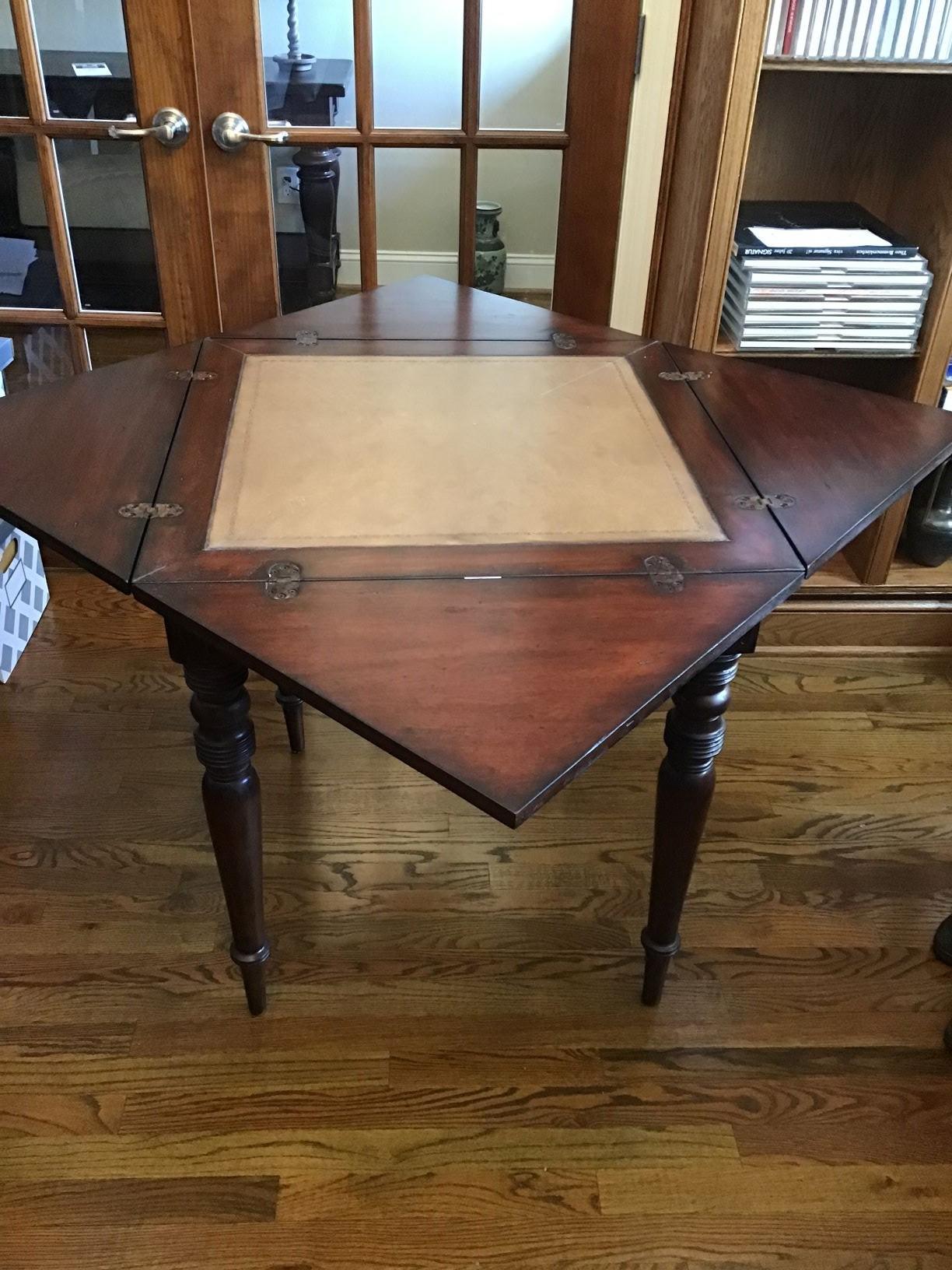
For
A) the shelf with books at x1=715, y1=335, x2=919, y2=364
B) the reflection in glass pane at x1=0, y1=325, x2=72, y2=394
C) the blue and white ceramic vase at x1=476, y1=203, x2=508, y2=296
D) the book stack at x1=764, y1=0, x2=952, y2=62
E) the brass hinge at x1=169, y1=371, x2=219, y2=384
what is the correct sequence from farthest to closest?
1. the reflection in glass pane at x1=0, y1=325, x2=72, y2=394
2. the blue and white ceramic vase at x1=476, y1=203, x2=508, y2=296
3. the shelf with books at x1=715, y1=335, x2=919, y2=364
4. the book stack at x1=764, y1=0, x2=952, y2=62
5. the brass hinge at x1=169, y1=371, x2=219, y2=384

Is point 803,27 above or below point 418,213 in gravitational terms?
above

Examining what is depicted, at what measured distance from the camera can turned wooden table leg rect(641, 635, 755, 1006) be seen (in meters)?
1.25

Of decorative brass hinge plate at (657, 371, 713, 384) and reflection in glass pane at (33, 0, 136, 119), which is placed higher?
reflection in glass pane at (33, 0, 136, 119)

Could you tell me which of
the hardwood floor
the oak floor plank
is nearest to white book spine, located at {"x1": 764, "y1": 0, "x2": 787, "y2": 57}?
the hardwood floor

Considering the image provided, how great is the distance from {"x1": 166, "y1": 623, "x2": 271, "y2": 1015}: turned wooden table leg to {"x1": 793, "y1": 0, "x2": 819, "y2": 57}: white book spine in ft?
4.59

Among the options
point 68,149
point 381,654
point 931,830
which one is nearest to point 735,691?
point 931,830

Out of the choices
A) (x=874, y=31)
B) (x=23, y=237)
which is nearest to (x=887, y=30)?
(x=874, y=31)

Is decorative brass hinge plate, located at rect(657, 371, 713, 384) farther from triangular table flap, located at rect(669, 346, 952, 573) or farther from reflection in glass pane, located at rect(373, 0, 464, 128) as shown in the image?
reflection in glass pane, located at rect(373, 0, 464, 128)

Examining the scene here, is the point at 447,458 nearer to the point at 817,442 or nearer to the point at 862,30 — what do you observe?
the point at 817,442

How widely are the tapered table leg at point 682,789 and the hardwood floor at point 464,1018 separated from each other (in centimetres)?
19

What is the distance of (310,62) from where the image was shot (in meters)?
1.98

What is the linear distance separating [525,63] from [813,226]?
2.03 ft

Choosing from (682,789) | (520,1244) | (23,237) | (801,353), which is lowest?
(520,1244)

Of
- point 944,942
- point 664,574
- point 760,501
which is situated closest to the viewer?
point 664,574
